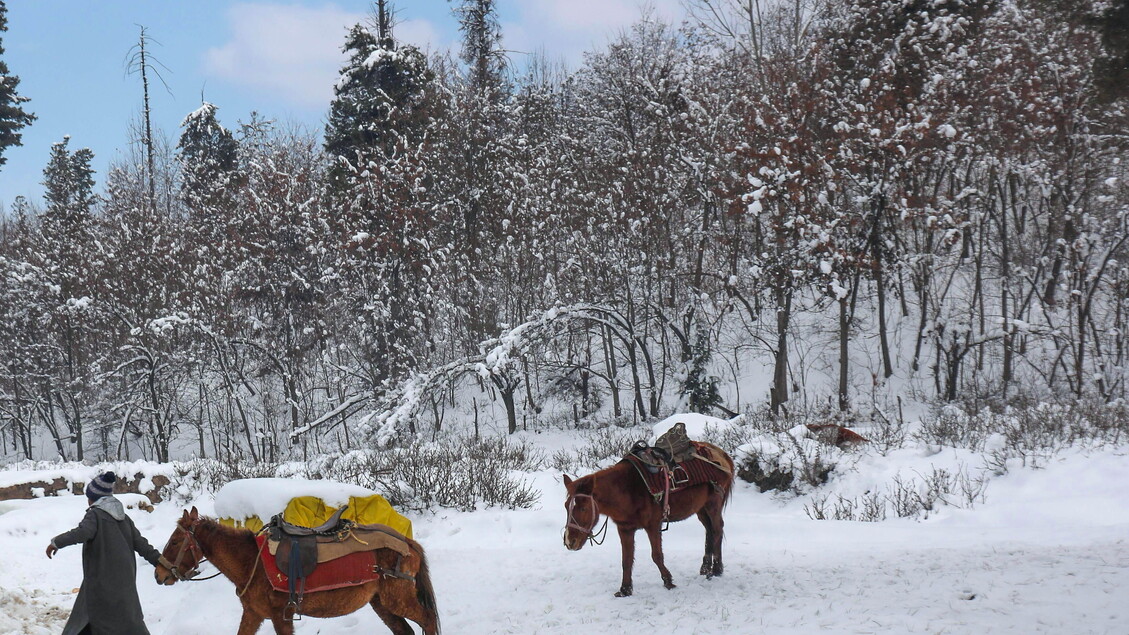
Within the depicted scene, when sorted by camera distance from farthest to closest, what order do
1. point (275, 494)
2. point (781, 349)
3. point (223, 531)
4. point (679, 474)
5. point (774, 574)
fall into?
point (781, 349), point (275, 494), point (774, 574), point (679, 474), point (223, 531)

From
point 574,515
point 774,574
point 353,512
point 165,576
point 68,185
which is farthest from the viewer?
point 68,185

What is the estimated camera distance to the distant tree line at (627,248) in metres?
19.7

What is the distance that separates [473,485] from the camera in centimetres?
1046

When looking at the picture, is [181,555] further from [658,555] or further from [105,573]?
[658,555]

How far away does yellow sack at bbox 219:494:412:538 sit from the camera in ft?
→ 25.5

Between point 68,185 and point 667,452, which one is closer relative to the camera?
point 667,452

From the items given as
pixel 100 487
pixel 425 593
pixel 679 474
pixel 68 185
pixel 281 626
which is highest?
pixel 68 185

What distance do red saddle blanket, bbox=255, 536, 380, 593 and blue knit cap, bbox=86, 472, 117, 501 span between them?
1472 mm

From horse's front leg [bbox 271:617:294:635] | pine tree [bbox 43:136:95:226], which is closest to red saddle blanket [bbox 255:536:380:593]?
horse's front leg [bbox 271:617:294:635]

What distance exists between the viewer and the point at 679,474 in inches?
284

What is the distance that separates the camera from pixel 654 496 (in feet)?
23.1

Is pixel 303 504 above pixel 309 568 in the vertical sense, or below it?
above

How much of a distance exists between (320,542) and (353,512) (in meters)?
1.89

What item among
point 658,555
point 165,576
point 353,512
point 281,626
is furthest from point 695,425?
point 165,576
